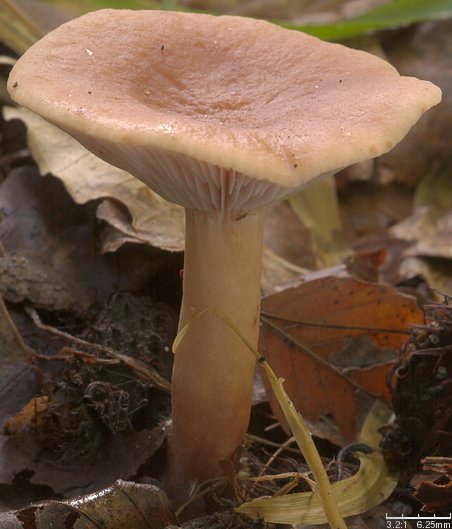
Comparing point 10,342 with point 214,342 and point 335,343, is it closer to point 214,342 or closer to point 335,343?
point 214,342

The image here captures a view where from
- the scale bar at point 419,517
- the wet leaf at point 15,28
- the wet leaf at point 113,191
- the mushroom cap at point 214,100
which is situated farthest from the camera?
→ the wet leaf at point 15,28

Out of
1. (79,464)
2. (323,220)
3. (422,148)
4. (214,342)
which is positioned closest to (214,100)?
(214,342)

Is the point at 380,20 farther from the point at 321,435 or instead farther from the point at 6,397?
the point at 6,397

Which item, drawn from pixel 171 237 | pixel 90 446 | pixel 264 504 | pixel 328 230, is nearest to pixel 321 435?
pixel 264 504

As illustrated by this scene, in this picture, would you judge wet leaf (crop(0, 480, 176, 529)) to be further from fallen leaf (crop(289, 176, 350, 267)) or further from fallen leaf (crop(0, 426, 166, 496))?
fallen leaf (crop(289, 176, 350, 267))

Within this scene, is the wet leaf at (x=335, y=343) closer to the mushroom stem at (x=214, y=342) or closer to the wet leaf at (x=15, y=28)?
the mushroom stem at (x=214, y=342)

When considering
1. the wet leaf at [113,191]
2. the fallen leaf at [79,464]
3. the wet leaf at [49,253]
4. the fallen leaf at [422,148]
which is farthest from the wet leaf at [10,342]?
the fallen leaf at [422,148]
